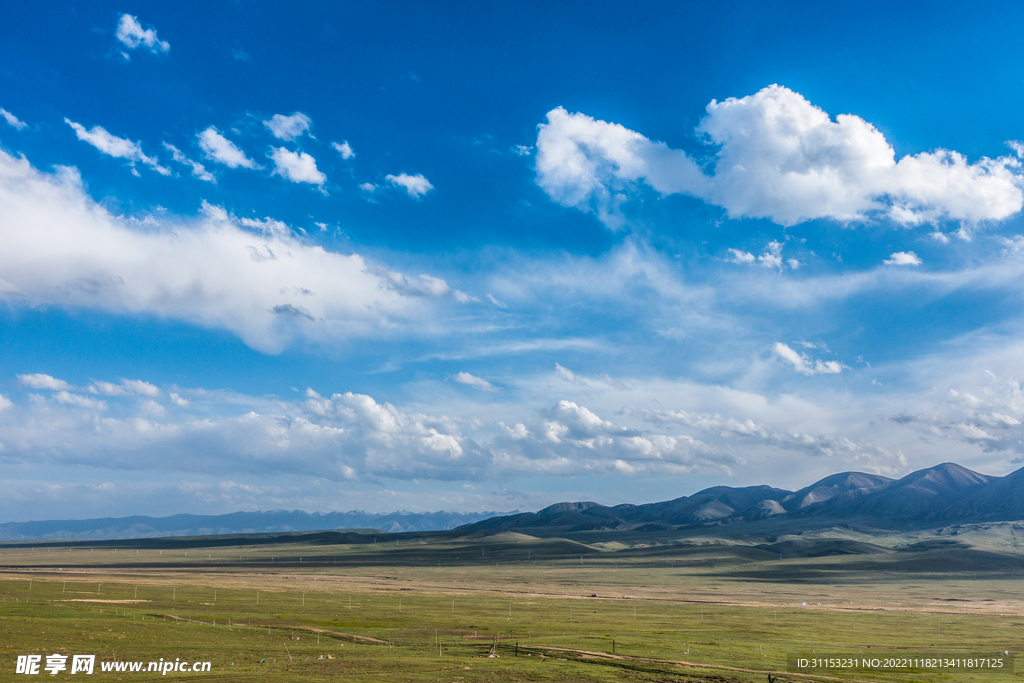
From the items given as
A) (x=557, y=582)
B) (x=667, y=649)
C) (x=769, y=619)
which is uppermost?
(x=667, y=649)

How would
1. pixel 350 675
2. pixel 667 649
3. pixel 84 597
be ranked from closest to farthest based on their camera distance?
pixel 350 675 < pixel 667 649 < pixel 84 597

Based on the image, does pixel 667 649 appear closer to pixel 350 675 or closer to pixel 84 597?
pixel 350 675

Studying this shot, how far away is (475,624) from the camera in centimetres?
8200

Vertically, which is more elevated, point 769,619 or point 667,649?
point 667,649

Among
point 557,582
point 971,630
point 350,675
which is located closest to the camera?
point 350,675

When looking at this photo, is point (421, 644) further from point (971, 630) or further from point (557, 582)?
point (557, 582)

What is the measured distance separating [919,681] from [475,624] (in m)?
50.9

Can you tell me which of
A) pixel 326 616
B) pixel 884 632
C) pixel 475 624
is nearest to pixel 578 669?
pixel 475 624

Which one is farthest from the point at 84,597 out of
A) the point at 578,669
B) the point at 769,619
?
the point at 769,619

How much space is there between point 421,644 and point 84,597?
68046 mm

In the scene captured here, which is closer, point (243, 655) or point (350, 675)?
point (350, 675)

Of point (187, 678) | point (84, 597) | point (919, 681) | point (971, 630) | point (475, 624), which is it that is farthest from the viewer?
point (84, 597)

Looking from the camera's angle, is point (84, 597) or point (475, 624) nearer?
point (475, 624)

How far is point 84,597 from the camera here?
97250 millimetres
